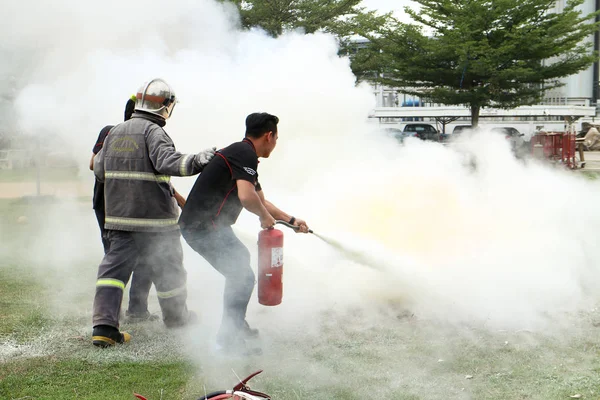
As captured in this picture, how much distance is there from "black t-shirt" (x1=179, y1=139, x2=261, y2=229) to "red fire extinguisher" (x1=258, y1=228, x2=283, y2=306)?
0.33 metres

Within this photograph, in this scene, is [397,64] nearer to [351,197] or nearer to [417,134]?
[417,134]

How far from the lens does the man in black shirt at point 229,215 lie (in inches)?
163

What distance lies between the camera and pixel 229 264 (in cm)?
427

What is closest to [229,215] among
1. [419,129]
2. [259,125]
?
[259,125]

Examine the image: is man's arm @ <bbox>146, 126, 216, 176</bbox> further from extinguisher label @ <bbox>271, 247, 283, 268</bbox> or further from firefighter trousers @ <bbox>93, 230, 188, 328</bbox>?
extinguisher label @ <bbox>271, 247, 283, 268</bbox>

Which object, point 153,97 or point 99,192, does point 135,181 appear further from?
point 99,192

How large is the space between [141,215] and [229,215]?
0.72 m

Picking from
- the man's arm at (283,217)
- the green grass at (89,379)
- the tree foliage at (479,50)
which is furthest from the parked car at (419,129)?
the green grass at (89,379)

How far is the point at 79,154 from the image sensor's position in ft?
29.3

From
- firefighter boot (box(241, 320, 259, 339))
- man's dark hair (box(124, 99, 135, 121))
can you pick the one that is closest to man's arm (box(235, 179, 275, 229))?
firefighter boot (box(241, 320, 259, 339))

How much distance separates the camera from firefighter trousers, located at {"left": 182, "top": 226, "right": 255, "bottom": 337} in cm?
423

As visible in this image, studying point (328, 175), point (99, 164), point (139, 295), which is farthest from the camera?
point (328, 175)

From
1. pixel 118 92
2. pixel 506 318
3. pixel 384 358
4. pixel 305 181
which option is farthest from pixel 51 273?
pixel 506 318

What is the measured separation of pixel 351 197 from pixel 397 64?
16.2 metres
